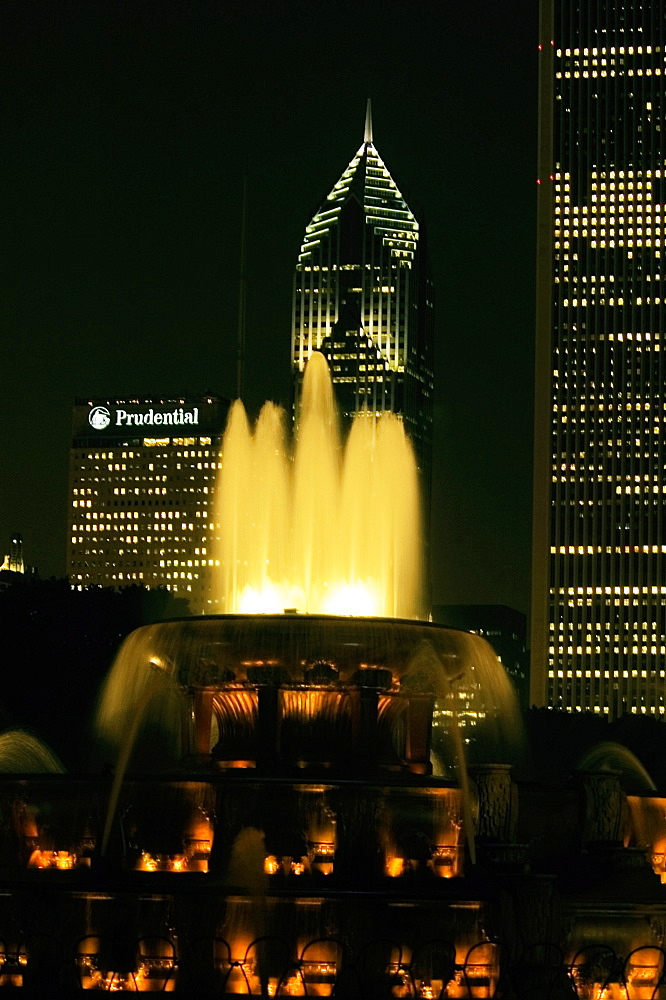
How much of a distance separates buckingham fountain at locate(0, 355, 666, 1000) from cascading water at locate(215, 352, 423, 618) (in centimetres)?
21

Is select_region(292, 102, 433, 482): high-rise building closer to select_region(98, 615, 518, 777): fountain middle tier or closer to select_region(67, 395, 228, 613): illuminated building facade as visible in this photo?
select_region(67, 395, 228, 613): illuminated building facade

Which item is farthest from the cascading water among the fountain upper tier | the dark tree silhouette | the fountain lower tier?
the dark tree silhouette

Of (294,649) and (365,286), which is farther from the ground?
(365,286)

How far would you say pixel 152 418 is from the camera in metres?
197

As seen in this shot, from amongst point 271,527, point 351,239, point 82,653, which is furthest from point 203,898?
point 351,239

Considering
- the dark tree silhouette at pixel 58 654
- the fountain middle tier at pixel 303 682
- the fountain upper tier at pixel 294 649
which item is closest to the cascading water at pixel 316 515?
the fountain middle tier at pixel 303 682

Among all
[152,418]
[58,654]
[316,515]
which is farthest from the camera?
[152,418]

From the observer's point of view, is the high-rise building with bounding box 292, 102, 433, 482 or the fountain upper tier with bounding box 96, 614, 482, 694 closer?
the fountain upper tier with bounding box 96, 614, 482, 694

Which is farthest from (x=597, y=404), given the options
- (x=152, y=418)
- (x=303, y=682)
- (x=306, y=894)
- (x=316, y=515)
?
(x=306, y=894)

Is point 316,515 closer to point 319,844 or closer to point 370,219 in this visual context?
point 319,844

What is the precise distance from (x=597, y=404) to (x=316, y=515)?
101 meters

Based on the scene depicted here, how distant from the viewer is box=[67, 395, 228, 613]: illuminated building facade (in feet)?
637

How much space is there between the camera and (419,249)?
646 ft

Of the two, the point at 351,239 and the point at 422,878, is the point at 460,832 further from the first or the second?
the point at 351,239
